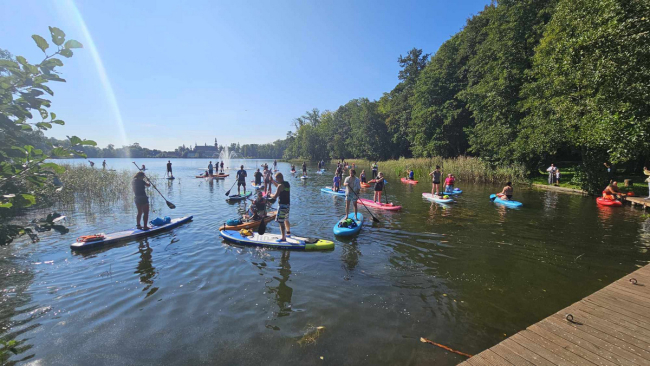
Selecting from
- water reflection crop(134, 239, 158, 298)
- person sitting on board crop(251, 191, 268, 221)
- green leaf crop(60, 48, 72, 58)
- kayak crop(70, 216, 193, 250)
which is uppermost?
green leaf crop(60, 48, 72, 58)

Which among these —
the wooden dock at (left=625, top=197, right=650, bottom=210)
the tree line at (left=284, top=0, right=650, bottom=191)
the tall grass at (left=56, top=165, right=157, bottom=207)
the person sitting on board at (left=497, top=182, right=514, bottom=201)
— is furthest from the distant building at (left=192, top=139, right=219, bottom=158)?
the wooden dock at (left=625, top=197, right=650, bottom=210)

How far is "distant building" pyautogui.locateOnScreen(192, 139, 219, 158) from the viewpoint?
145625 millimetres

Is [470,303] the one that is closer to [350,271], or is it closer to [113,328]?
[350,271]

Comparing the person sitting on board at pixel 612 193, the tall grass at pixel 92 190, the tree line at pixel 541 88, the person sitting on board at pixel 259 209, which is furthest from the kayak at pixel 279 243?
the person sitting on board at pixel 612 193

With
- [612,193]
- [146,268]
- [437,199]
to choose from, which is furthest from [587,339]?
[612,193]

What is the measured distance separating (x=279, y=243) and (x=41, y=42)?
6924mm

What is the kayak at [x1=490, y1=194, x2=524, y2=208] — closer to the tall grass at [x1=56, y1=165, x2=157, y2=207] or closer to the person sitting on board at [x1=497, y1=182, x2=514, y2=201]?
the person sitting on board at [x1=497, y1=182, x2=514, y2=201]

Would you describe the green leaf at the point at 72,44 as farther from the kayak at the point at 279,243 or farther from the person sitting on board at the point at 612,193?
the person sitting on board at the point at 612,193

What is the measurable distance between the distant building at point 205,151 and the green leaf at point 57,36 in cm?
15553

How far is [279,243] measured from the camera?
8.56m

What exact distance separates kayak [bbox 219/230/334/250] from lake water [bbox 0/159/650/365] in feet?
0.96

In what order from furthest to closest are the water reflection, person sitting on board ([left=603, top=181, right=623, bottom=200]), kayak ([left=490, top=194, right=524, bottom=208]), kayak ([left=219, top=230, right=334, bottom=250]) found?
person sitting on board ([left=603, top=181, right=623, bottom=200])
kayak ([left=490, top=194, right=524, bottom=208])
kayak ([left=219, top=230, right=334, bottom=250])
the water reflection

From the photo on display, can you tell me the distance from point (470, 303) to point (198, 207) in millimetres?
13895

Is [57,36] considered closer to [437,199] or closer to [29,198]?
[29,198]
